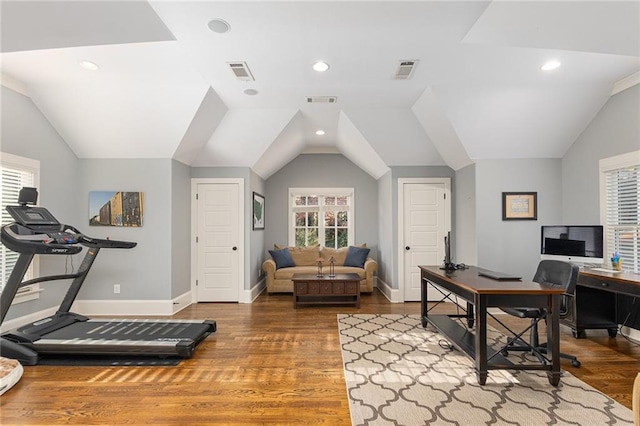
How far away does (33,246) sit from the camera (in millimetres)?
2801

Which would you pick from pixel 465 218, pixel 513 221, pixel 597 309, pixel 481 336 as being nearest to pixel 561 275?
pixel 597 309

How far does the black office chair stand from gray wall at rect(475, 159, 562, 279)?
1.20m

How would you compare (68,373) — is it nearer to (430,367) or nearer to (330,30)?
(430,367)

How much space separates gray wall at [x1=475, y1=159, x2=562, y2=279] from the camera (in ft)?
14.5

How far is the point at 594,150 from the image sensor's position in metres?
3.89

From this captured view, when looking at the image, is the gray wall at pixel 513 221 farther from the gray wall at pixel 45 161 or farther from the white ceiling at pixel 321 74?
the gray wall at pixel 45 161

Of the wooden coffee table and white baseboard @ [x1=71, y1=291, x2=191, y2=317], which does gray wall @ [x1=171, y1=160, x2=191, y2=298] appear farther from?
the wooden coffee table

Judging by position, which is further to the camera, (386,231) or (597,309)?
(386,231)

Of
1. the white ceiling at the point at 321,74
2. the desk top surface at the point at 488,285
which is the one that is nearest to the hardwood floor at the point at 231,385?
the desk top surface at the point at 488,285

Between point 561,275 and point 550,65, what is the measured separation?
2.04m

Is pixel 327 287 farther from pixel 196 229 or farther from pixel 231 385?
pixel 231 385

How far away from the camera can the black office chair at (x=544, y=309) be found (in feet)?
8.83

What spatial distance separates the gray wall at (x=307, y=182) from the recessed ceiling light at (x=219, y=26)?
14.0 feet

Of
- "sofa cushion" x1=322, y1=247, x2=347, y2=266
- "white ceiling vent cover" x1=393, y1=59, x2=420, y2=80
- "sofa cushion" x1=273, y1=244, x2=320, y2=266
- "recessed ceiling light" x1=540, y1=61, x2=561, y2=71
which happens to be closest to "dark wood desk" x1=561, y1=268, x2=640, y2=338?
"recessed ceiling light" x1=540, y1=61, x2=561, y2=71
